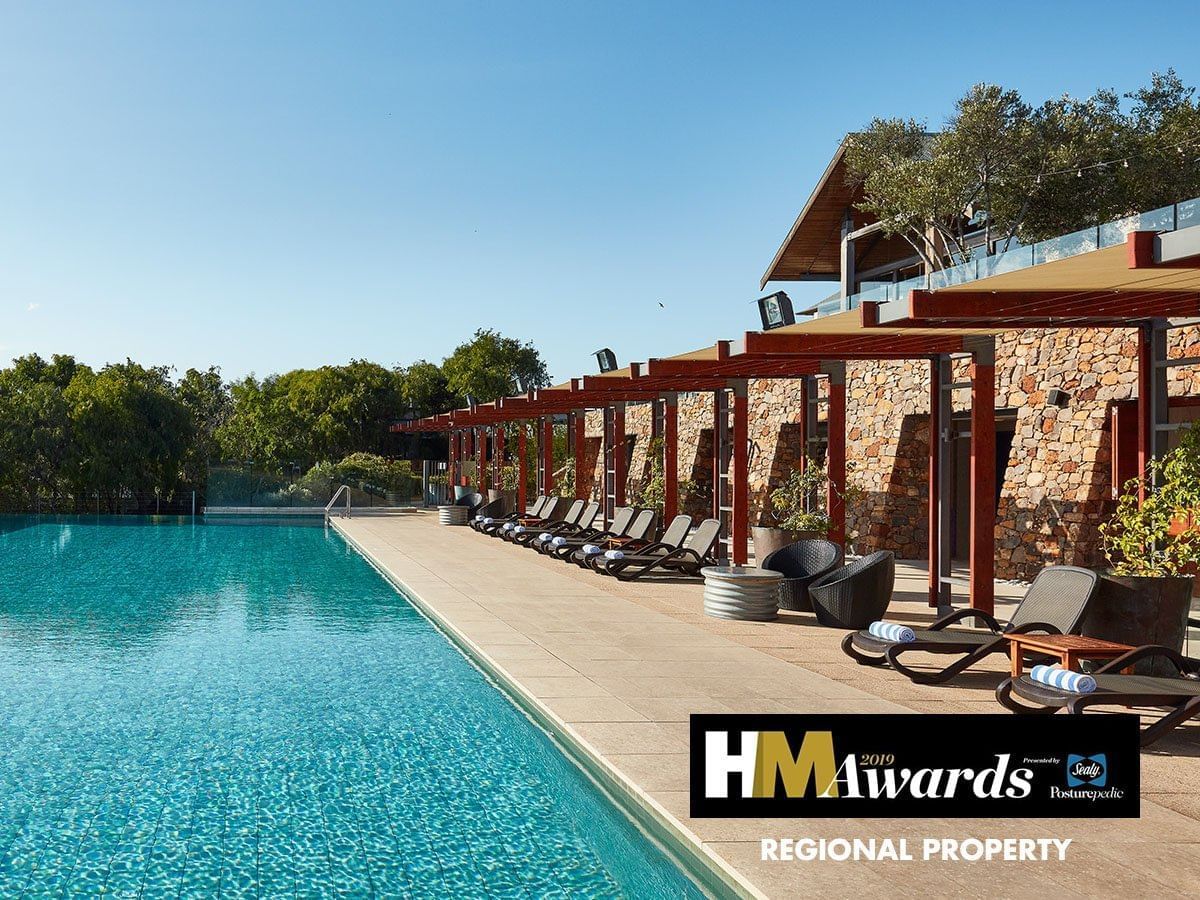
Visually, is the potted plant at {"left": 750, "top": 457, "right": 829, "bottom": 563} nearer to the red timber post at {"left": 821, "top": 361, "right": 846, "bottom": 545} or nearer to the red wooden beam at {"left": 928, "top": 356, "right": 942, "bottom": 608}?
the red timber post at {"left": 821, "top": 361, "right": 846, "bottom": 545}

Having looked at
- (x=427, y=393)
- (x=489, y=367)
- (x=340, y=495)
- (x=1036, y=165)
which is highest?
(x=1036, y=165)

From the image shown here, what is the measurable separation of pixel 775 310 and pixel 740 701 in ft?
23.9

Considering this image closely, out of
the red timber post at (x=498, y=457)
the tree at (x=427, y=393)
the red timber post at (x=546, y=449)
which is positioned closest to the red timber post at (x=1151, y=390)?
the red timber post at (x=546, y=449)

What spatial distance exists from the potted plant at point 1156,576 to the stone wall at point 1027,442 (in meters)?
4.67

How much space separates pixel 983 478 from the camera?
9820mm

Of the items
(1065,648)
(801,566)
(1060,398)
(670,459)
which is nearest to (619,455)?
(670,459)

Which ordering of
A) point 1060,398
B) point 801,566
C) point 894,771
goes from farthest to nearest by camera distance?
1. point 1060,398
2. point 801,566
3. point 894,771

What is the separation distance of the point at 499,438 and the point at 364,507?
599cm

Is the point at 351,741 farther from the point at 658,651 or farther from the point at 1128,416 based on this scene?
the point at 1128,416

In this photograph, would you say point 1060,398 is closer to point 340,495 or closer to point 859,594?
point 859,594

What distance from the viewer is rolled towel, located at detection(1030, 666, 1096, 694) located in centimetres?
556

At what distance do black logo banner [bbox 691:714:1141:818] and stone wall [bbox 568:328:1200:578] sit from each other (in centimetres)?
850

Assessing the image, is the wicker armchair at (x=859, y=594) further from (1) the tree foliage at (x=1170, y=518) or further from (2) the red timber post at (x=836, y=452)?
(2) the red timber post at (x=836, y=452)

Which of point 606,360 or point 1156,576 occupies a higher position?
point 606,360
